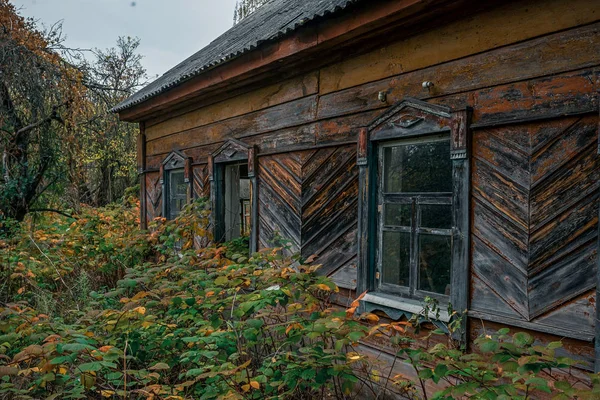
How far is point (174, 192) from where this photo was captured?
6.98 m

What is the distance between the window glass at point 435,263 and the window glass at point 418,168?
0.39 meters

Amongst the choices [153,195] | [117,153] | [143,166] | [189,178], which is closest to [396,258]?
[189,178]

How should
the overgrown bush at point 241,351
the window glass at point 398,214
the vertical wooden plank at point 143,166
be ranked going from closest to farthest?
the overgrown bush at point 241,351, the window glass at point 398,214, the vertical wooden plank at point 143,166

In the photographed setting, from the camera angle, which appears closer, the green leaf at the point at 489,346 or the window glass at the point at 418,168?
the green leaf at the point at 489,346

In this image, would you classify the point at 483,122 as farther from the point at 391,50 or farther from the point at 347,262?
the point at 347,262

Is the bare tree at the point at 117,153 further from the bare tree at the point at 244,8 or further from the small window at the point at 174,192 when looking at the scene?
the small window at the point at 174,192

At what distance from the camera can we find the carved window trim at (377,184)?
288cm

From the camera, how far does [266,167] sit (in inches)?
192

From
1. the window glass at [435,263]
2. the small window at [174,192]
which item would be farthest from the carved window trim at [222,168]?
the window glass at [435,263]

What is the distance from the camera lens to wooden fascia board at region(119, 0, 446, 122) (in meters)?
3.06

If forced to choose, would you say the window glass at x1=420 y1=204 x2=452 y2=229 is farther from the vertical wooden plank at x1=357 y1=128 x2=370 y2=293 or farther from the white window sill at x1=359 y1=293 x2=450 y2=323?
the white window sill at x1=359 y1=293 x2=450 y2=323

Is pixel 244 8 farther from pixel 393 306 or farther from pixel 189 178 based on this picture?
pixel 393 306

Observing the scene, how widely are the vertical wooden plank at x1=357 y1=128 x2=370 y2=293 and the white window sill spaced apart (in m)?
0.12

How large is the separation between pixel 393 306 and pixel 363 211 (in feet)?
2.69
